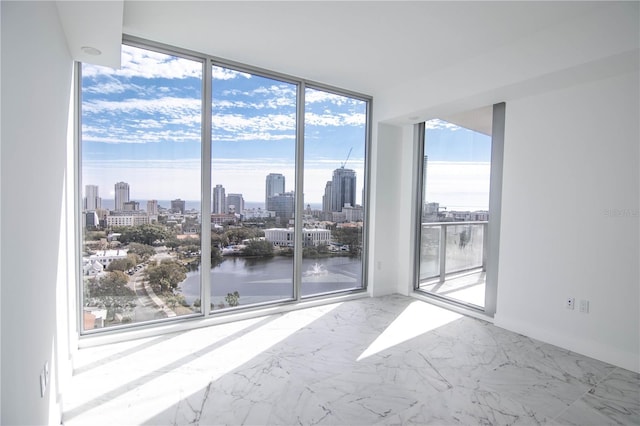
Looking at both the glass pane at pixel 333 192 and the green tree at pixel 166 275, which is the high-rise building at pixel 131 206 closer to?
the green tree at pixel 166 275

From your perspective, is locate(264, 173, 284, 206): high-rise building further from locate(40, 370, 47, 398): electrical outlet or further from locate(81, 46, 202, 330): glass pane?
locate(40, 370, 47, 398): electrical outlet

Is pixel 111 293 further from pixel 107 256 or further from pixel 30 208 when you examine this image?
pixel 30 208

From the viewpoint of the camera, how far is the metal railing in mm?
4156

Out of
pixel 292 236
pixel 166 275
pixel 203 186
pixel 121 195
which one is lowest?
pixel 166 275

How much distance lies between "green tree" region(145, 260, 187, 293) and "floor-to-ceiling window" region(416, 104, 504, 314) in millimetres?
3136

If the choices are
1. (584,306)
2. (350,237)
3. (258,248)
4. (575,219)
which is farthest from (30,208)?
(584,306)

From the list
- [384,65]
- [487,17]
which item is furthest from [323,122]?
[487,17]

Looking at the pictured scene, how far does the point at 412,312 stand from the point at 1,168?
3839mm

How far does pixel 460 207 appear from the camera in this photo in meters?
4.13

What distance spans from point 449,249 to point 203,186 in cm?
333

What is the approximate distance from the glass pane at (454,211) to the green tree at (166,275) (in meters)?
3.18

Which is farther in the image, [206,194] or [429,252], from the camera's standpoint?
[429,252]

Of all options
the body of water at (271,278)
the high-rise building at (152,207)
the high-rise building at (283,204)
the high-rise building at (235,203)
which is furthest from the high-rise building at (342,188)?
the high-rise building at (152,207)

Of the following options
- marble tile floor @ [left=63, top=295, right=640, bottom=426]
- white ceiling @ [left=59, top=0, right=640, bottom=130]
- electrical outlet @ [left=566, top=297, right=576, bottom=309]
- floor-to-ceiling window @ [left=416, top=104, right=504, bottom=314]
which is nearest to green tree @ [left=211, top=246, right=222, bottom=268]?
marble tile floor @ [left=63, top=295, right=640, bottom=426]
